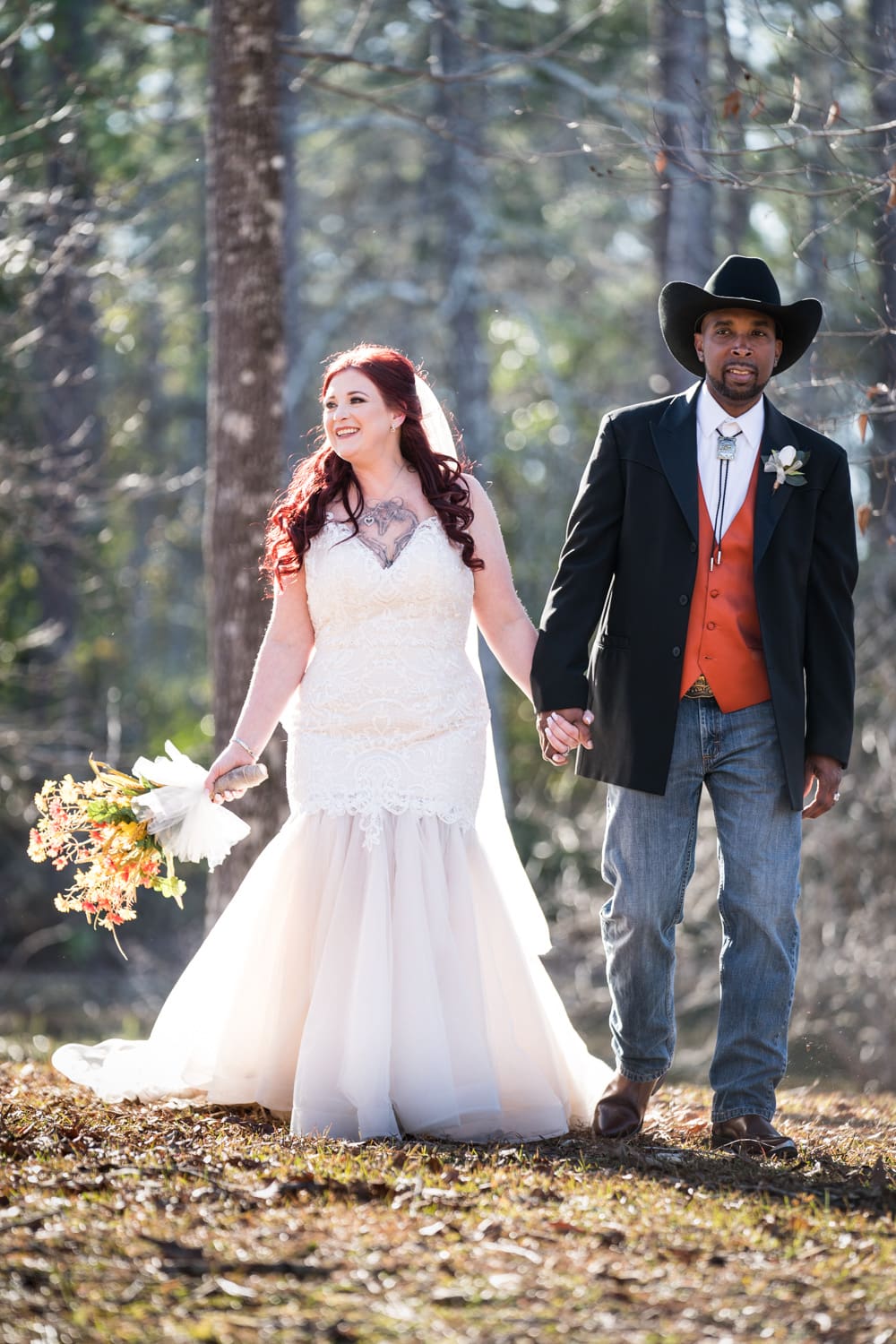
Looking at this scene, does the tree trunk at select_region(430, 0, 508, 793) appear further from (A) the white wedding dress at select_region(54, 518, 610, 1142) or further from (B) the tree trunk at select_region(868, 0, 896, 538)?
(A) the white wedding dress at select_region(54, 518, 610, 1142)

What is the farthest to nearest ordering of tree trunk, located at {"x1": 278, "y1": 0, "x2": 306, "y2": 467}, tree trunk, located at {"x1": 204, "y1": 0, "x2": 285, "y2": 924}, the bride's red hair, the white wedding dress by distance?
tree trunk, located at {"x1": 278, "y1": 0, "x2": 306, "y2": 467}
tree trunk, located at {"x1": 204, "y1": 0, "x2": 285, "y2": 924}
the bride's red hair
the white wedding dress

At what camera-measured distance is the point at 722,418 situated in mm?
4586

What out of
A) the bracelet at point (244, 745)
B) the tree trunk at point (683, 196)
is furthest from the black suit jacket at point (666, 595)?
the tree trunk at point (683, 196)

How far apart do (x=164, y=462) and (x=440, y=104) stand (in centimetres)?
742

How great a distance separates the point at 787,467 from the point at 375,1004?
2.01 m

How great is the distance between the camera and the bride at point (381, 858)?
454 cm

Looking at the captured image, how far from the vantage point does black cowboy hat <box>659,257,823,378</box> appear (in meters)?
4.52

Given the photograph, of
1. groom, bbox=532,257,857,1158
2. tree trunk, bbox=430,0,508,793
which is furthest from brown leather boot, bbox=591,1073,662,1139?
tree trunk, bbox=430,0,508,793

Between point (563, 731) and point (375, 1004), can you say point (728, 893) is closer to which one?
point (563, 731)

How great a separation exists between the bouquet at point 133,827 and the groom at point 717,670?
1112 millimetres

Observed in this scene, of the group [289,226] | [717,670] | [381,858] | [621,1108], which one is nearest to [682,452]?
[717,670]

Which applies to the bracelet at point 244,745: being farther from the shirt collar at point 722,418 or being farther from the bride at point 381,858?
the shirt collar at point 722,418

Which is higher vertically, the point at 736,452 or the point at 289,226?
the point at 289,226

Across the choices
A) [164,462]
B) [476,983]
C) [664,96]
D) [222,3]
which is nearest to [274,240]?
[222,3]
